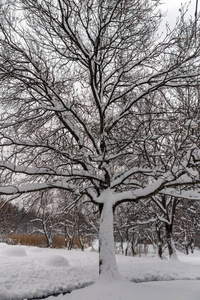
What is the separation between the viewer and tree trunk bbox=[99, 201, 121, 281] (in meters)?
6.32

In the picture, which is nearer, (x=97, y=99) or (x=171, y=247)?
(x=97, y=99)

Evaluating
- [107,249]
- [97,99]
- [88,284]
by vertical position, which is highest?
[97,99]

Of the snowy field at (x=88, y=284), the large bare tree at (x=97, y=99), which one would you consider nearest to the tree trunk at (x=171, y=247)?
the snowy field at (x=88, y=284)

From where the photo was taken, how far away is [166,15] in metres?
6.83

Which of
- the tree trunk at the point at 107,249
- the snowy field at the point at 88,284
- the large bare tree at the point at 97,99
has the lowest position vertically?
the snowy field at the point at 88,284

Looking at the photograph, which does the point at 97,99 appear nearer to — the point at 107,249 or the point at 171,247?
the point at 107,249

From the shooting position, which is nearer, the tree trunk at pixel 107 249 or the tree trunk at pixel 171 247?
the tree trunk at pixel 107 249

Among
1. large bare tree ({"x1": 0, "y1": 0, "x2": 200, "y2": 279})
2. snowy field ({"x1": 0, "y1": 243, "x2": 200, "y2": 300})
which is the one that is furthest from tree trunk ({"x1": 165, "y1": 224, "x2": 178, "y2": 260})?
large bare tree ({"x1": 0, "y1": 0, "x2": 200, "y2": 279})

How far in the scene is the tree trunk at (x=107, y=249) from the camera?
6320 millimetres

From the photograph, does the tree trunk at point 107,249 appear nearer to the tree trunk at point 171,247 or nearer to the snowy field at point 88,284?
the snowy field at point 88,284

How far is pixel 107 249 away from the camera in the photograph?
6578 millimetres

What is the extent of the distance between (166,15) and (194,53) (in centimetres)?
135

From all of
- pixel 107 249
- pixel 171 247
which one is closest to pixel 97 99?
pixel 107 249

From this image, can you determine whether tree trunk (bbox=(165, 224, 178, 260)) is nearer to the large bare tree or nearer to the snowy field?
the snowy field
